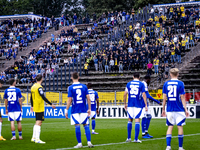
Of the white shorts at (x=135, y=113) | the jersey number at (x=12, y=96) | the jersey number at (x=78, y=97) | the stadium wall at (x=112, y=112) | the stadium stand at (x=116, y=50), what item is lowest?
the stadium wall at (x=112, y=112)

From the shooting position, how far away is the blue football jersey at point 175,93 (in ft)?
32.4

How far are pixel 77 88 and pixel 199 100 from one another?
58.9ft

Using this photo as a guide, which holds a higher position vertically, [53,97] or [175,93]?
[175,93]

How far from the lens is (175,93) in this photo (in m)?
9.91

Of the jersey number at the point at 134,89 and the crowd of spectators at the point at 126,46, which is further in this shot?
the crowd of spectators at the point at 126,46

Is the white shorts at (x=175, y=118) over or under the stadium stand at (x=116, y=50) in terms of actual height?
under

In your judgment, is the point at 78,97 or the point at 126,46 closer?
the point at 78,97

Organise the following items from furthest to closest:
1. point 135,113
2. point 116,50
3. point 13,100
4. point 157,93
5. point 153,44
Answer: point 116,50 → point 153,44 → point 157,93 → point 13,100 → point 135,113

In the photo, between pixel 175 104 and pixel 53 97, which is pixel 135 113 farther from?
pixel 53 97

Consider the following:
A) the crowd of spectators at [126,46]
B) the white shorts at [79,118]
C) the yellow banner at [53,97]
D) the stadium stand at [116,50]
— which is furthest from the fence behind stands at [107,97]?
the white shorts at [79,118]

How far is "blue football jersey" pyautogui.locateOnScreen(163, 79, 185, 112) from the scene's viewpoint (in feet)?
32.4

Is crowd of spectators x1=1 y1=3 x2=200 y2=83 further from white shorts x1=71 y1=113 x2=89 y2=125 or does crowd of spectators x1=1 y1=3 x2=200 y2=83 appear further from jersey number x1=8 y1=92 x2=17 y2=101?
white shorts x1=71 y1=113 x2=89 y2=125

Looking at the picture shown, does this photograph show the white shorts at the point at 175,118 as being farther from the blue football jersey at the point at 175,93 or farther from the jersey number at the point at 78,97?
the jersey number at the point at 78,97

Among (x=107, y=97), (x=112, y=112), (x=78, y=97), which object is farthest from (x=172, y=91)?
(x=107, y=97)
